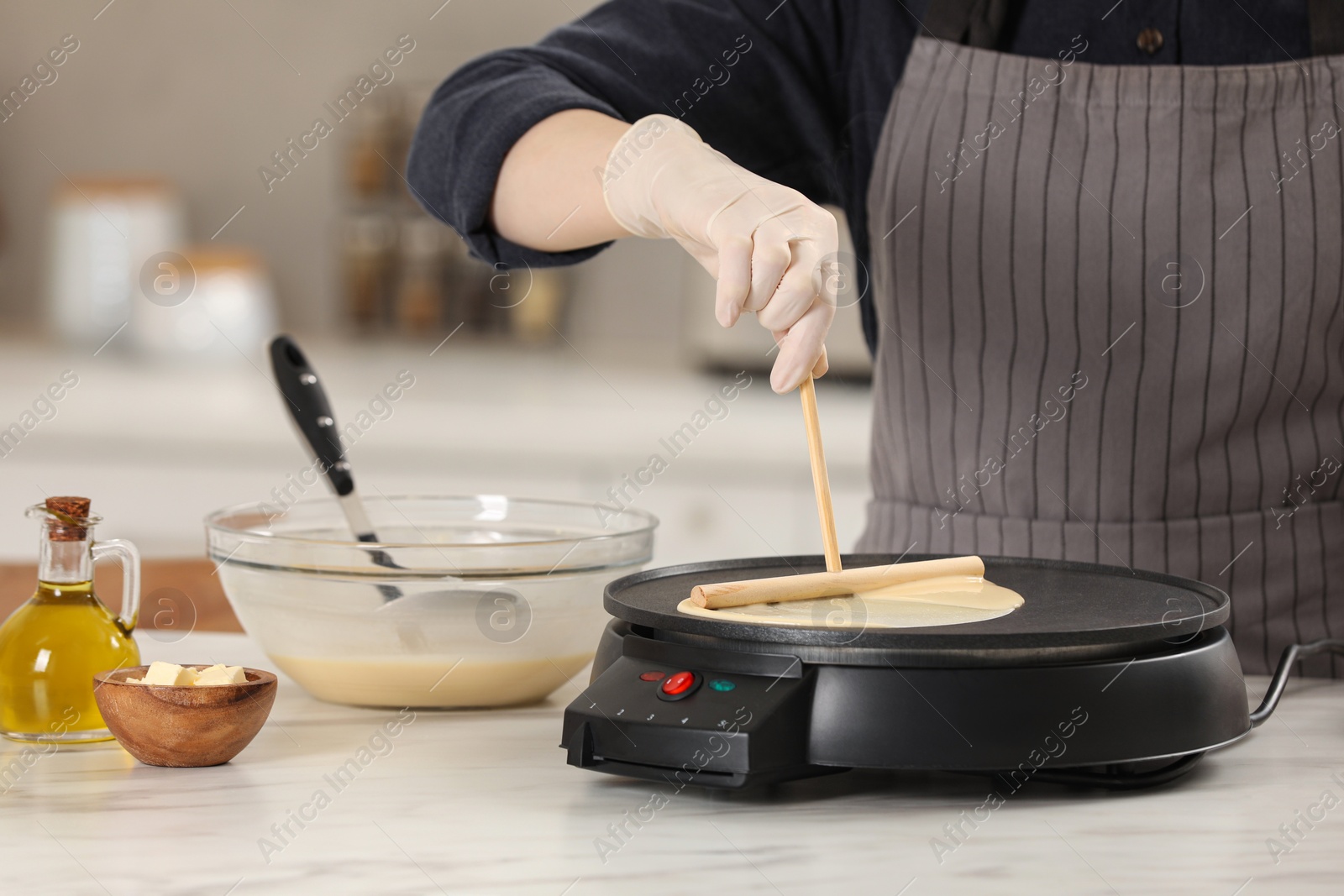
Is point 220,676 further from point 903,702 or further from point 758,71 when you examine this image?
point 758,71

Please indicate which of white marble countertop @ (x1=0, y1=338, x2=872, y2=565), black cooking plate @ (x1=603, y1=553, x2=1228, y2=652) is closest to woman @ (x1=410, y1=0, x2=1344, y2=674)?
black cooking plate @ (x1=603, y1=553, x2=1228, y2=652)

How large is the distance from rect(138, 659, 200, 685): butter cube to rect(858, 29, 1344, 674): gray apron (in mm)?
613

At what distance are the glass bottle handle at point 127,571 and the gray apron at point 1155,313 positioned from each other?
1.99 ft

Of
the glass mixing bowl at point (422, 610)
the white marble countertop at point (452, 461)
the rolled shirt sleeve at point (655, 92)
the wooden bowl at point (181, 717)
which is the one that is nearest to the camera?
the wooden bowl at point (181, 717)

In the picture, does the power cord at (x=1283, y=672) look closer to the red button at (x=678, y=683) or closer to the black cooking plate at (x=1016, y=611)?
the black cooking plate at (x=1016, y=611)

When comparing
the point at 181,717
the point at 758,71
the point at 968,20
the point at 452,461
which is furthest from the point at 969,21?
the point at 452,461

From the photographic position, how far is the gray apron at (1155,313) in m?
1.01

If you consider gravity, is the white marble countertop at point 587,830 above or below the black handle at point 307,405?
below

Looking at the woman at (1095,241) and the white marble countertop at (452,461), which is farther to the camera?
the white marble countertop at (452,461)

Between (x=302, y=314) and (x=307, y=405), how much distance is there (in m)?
2.12

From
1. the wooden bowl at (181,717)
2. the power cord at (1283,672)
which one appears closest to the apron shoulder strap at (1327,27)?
the power cord at (1283,672)

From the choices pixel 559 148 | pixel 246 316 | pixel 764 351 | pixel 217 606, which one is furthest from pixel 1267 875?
pixel 246 316

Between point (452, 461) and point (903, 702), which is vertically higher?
point (903, 702)

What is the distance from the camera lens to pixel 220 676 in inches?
26.0
